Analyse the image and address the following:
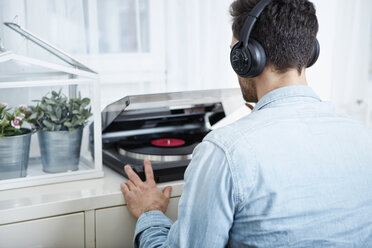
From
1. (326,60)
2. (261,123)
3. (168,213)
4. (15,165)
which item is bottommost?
(168,213)

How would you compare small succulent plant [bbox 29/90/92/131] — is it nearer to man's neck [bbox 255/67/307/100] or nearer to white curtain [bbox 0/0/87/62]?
white curtain [bbox 0/0/87/62]

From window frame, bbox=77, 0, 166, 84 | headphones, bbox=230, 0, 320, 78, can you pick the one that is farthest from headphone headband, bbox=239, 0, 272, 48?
window frame, bbox=77, 0, 166, 84

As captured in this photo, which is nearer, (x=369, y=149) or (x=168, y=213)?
(x=369, y=149)

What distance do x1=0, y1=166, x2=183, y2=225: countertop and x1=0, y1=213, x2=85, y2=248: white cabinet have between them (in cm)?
2

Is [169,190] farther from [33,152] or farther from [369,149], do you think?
[369,149]

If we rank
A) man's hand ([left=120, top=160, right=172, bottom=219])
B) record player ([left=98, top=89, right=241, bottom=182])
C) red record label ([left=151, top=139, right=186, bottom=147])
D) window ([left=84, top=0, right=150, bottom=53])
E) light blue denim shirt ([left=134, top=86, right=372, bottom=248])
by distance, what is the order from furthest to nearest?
window ([left=84, top=0, right=150, bottom=53]) < red record label ([left=151, top=139, right=186, bottom=147]) < record player ([left=98, top=89, right=241, bottom=182]) < man's hand ([left=120, top=160, right=172, bottom=219]) < light blue denim shirt ([left=134, top=86, right=372, bottom=248])

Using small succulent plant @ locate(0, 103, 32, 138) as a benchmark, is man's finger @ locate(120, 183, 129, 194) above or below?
below

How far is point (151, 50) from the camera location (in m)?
1.90

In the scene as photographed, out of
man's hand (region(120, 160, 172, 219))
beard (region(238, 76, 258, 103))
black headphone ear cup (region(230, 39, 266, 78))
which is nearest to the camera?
black headphone ear cup (region(230, 39, 266, 78))

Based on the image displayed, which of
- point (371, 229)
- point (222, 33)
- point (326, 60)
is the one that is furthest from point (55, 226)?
point (326, 60)

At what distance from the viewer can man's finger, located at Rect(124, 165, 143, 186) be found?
122cm

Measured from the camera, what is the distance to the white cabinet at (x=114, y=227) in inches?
47.3

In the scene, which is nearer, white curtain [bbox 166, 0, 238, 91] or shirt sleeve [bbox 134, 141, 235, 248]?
shirt sleeve [bbox 134, 141, 235, 248]

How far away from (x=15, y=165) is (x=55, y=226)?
220 millimetres
